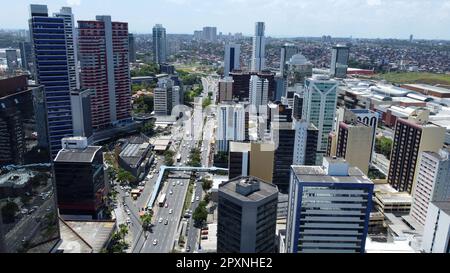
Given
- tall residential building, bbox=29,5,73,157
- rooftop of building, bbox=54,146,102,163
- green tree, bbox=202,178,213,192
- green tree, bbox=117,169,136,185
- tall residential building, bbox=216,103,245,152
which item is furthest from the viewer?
tall residential building, bbox=216,103,245,152

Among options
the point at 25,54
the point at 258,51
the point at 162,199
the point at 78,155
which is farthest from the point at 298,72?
the point at 25,54

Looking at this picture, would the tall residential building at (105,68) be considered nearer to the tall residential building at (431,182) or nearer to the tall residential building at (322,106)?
the tall residential building at (322,106)

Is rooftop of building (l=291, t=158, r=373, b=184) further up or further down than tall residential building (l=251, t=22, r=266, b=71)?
further down

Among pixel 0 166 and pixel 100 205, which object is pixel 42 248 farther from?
pixel 100 205

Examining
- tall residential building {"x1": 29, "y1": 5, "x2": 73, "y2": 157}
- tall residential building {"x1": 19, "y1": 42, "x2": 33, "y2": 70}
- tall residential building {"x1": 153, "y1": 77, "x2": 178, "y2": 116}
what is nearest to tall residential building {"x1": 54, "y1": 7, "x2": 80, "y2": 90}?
tall residential building {"x1": 29, "y1": 5, "x2": 73, "y2": 157}

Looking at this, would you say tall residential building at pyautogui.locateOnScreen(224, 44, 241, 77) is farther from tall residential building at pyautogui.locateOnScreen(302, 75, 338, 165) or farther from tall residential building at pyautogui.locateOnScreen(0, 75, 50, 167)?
tall residential building at pyautogui.locateOnScreen(0, 75, 50, 167)

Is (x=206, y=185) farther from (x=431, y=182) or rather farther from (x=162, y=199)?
(x=431, y=182)
